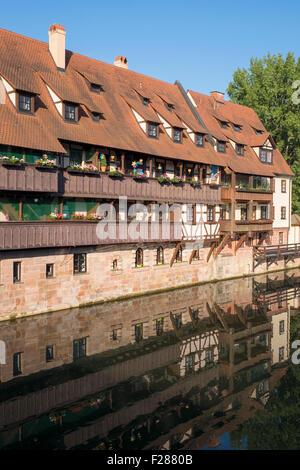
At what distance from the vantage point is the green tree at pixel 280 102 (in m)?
47.9

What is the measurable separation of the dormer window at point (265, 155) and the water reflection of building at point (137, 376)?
18.7 metres

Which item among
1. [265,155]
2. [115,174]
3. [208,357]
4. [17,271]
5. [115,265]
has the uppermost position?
[265,155]

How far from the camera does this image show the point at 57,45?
2711 cm

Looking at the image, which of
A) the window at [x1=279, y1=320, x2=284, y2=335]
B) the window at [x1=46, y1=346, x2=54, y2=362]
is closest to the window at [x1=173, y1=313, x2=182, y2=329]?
the window at [x1=279, y1=320, x2=284, y2=335]

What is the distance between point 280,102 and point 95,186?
3288 centimetres

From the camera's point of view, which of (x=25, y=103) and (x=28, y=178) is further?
(x=25, y=103)

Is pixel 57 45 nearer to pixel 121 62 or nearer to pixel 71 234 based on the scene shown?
pixel 121 62

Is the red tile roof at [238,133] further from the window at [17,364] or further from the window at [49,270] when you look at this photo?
the window at [17,364]

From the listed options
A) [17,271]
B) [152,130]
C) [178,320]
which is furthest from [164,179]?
[17,271]

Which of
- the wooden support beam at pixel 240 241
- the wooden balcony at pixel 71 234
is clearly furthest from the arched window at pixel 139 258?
the wooden support beam at pixel 240 241

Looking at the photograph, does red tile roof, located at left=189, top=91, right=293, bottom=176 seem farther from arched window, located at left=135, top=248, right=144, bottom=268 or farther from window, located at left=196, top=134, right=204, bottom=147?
arched window, located at left=135, top=248, right=144, bottom=268

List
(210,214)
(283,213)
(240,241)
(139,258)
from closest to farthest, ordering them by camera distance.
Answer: (139,258) < (210,214) < (240,241) < (283,213)

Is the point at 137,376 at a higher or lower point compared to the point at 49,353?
lower

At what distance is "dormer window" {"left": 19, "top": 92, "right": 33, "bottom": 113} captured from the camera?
884 inches
